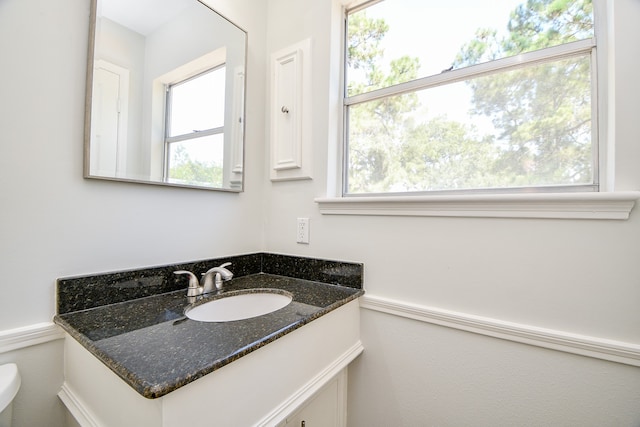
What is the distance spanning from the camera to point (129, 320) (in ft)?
2.45

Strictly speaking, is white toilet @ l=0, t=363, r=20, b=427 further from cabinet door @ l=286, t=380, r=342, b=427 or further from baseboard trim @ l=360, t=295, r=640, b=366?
baseboard trim @ l=360, t=295, r=640, b=366

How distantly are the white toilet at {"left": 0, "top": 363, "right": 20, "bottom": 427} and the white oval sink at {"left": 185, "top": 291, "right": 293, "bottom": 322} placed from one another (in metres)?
0.46

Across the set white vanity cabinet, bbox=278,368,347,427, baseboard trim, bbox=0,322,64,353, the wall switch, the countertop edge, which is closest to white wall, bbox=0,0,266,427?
baseboard trim, bbox=0,322,64,353

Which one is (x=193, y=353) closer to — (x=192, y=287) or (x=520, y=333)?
(x=192, y=287)

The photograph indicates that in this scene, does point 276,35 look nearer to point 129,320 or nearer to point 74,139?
point 74,139

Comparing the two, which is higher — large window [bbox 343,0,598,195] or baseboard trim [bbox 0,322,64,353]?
large window [bbox 343,0,598,195]

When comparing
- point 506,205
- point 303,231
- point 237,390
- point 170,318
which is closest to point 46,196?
point 170,318

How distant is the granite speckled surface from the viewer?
53 cm

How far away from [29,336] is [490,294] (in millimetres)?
1403

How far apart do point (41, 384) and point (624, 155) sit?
1779mm

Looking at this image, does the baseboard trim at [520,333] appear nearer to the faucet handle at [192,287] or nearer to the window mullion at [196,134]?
the faucet handle at [192,287]

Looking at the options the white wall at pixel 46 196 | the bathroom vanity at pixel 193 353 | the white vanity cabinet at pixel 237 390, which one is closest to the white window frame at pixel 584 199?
the bathroom vanity at pixel 193 353

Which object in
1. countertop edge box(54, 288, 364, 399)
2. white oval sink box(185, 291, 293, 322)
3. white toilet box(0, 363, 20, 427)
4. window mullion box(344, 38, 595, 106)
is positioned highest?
window mullion box(344, 38, 595, 106)

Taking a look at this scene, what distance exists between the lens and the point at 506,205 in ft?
2.68
